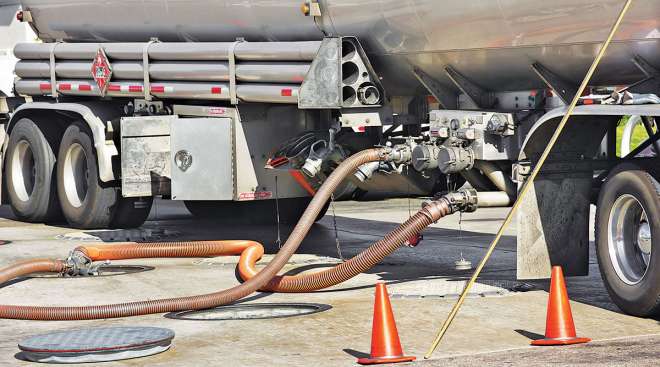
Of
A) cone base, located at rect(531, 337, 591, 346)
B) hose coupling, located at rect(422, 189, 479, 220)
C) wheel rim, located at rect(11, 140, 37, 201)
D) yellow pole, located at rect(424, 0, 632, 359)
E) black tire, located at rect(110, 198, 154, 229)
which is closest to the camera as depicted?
yellow pole, located at rect(424, 0, 632, 359)

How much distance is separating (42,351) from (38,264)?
3.63 meters

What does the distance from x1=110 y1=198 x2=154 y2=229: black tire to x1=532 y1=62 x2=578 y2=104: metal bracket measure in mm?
6352

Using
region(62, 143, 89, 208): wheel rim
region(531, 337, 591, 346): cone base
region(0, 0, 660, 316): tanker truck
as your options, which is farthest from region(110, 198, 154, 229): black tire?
region(531, 337, 591, 346): cone base

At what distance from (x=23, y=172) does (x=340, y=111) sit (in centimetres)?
621

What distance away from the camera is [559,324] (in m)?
8.54

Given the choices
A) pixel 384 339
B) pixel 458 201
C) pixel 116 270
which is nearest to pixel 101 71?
Result: pixel 116 270

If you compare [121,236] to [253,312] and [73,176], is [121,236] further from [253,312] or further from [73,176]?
[253,312]

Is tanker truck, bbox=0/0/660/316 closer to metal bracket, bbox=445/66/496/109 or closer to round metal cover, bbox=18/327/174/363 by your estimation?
metal bracket, bbox=445/66/496/109

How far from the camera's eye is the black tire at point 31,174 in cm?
1677

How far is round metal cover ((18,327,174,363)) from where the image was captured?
326 inches

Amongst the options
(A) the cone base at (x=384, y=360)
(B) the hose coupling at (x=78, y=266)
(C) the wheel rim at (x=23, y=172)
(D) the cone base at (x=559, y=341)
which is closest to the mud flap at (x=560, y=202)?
(D) the cone base at (x=559, y=341)

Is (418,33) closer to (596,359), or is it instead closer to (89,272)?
(89,272)

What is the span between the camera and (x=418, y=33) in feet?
38.4

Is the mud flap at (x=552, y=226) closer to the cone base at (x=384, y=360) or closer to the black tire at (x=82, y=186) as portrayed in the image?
the cone base at (x=384, y=360)
